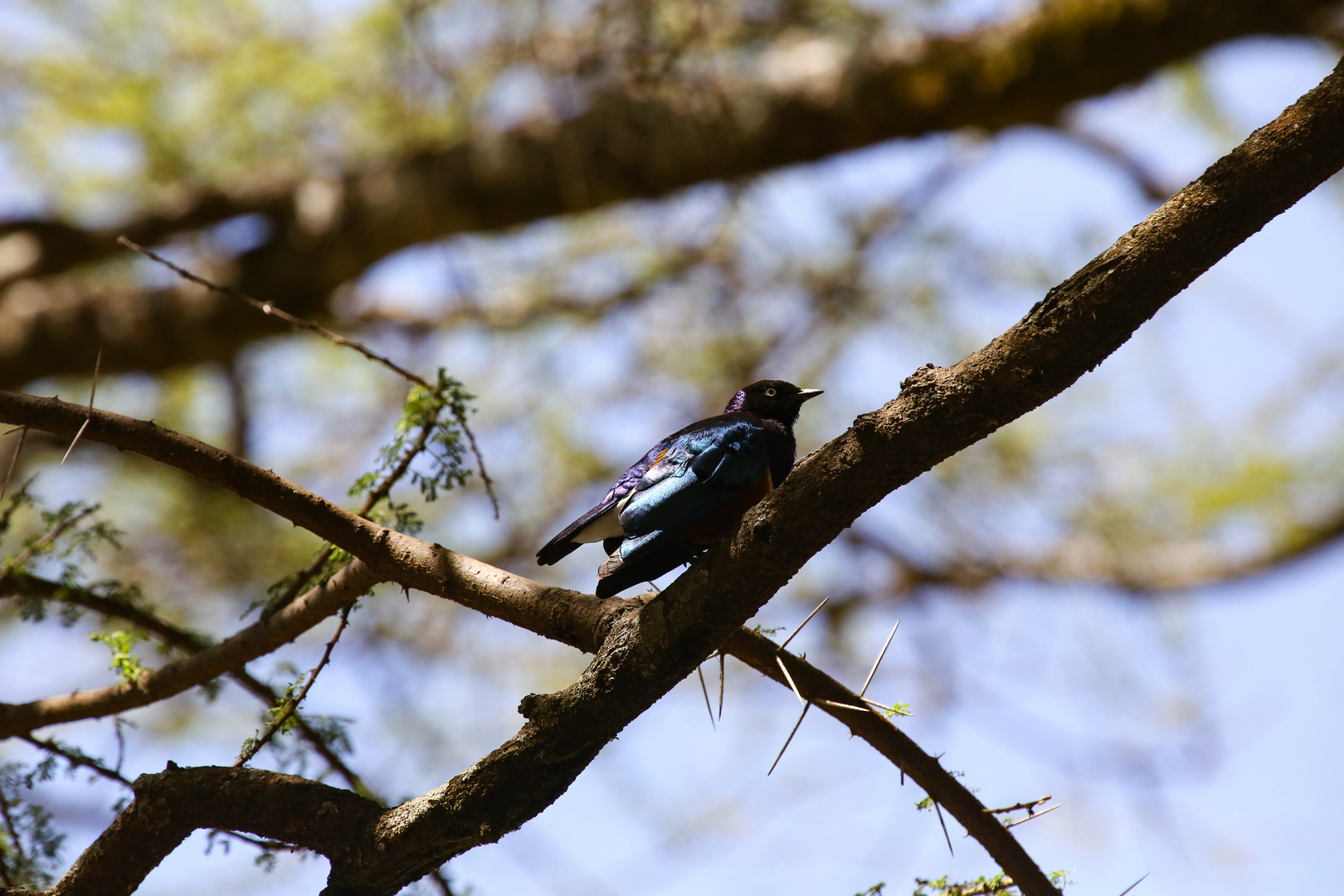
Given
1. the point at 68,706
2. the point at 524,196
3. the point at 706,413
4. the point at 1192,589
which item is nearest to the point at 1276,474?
the point at 1192,589

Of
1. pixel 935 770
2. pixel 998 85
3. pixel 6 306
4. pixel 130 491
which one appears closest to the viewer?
pixel 935 770

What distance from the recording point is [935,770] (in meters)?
2.54

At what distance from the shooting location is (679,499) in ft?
8.66

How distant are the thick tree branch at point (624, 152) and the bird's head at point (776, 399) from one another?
2.39 meters

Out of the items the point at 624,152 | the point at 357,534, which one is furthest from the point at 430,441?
the point at 624,152

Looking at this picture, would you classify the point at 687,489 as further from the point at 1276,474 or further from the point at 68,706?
the point at 1276,474

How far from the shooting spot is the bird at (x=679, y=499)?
2.61 m

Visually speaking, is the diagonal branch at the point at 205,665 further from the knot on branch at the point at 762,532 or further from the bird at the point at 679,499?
the knot on branch at the point at 762,532

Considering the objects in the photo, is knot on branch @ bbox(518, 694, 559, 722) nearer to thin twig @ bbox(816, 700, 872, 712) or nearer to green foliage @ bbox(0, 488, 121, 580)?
thin twig @ bbox(816, 700, 872, 712)

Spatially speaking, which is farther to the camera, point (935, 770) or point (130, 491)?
point (130, 491)

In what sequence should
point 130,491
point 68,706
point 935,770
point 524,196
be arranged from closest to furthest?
point 935,770
point 68,706
point 524,196
point 130,491

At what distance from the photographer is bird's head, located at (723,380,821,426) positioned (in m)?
3.85

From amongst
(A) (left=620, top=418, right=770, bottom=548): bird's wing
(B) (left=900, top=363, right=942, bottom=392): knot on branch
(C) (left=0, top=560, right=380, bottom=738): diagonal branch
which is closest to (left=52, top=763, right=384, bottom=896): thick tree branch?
(C) (left=0, top=560, right=380, bottom=738): diagonal branch

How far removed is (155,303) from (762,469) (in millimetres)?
5029
